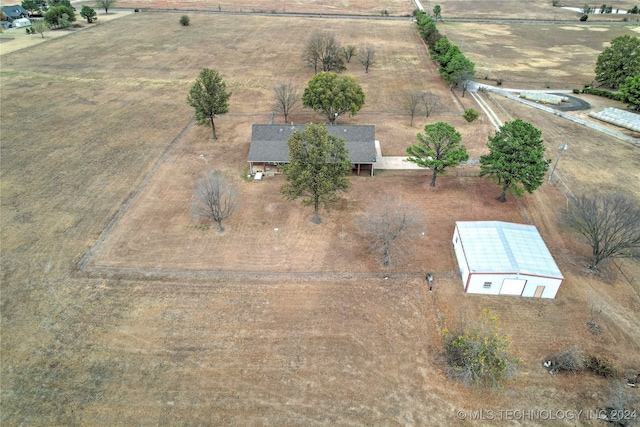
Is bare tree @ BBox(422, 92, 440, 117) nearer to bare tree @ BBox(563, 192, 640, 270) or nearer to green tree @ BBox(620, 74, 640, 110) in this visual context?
green tree @ BBox(620, 74, 640, 110)

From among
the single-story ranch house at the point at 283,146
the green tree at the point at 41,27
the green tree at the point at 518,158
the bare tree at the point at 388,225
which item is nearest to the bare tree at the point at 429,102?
the single-story ranch house at the point at 283,146

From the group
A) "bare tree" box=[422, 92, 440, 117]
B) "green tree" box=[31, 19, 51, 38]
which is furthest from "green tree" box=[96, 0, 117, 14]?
"bare tree" box=[422, 92, 440, 117]

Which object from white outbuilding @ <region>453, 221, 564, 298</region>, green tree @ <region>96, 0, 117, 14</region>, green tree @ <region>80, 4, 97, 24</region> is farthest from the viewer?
green tree @ <region>96, 0, 117, 14</region>

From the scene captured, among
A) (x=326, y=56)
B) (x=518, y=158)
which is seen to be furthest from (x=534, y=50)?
(x=518, y=158)

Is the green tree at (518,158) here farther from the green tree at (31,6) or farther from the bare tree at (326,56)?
the green tree at (31,6)

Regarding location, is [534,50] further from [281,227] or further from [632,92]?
[281,227]

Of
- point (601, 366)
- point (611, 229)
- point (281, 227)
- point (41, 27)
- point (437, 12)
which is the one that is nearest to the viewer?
point (601, 366)
